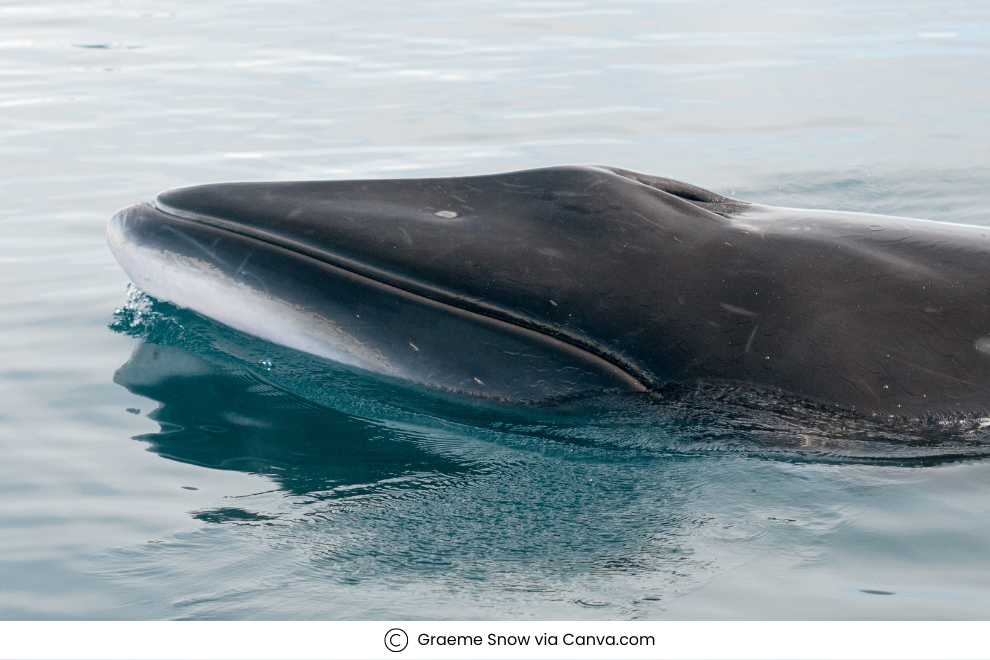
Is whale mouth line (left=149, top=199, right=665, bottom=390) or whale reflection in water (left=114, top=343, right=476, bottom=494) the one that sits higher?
whale mouth line (left=149, top=199, right=665, bottom=390)

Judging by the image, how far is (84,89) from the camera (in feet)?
55.9

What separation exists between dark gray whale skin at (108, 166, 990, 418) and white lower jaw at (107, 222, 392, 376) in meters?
0.06

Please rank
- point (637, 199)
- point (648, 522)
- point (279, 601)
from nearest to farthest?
point (279, 601)
point (648, 522)
point (637, 199)

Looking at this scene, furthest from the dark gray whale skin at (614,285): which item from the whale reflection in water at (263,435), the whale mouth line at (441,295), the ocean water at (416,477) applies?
the whale reflection in water at (263,435)

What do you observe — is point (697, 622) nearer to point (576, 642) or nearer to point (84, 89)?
point (576, 642)

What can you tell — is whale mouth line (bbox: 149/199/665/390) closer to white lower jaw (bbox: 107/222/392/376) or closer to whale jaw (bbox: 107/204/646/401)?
Answer: whale jaw (bbox: 107/204/646/401)

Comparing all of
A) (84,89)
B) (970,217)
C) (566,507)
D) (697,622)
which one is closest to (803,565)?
(697,622)

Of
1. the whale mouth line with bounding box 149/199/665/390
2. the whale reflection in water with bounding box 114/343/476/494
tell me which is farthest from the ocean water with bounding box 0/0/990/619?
the whale mouth line with bounding box 149/199/665/390

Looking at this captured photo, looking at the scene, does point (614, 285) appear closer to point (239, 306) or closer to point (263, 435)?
point (239, 306)

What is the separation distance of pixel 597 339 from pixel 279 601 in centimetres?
184

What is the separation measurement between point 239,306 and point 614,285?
1.99 meters

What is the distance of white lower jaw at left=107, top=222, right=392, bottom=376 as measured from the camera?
538 cm

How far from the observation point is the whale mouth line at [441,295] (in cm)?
494

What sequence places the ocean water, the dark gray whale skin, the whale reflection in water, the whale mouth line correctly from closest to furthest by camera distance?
the ocean water → the dark gray whale skin → the whale mouth line → the whale reflection in water
